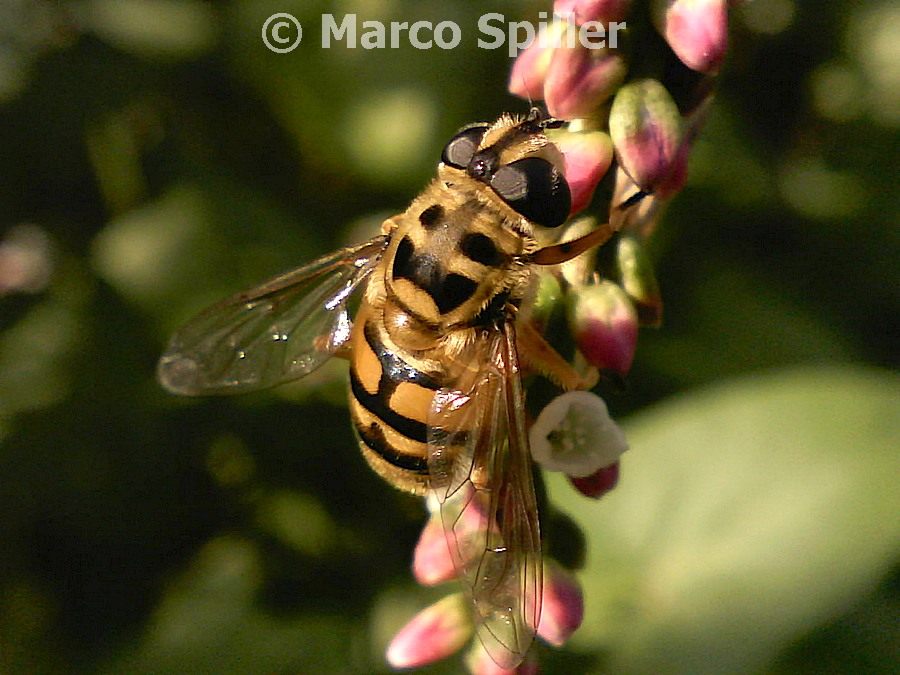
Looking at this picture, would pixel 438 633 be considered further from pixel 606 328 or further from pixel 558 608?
pixel 606 328

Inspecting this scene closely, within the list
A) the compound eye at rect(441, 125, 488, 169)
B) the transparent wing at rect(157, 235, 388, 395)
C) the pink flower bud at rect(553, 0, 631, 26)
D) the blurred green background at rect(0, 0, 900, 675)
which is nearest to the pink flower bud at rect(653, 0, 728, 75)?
the pink flower bud at rect(553, 0, 631, 26)

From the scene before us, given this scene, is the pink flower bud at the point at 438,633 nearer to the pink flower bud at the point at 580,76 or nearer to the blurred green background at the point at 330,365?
the blurred green background at the point at 330,365

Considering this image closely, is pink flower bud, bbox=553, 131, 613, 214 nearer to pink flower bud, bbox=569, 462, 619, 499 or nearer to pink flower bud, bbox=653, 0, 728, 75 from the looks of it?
pink flower bud, bbox=653, 0, 728, 75

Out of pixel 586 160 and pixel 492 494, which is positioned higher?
pixel 586 160

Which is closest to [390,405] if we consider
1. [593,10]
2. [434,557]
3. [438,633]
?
[434,557]

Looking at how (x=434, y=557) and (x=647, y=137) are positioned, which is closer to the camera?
(x=647, y=137)

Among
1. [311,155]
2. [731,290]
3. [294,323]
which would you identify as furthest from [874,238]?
[294,323]
